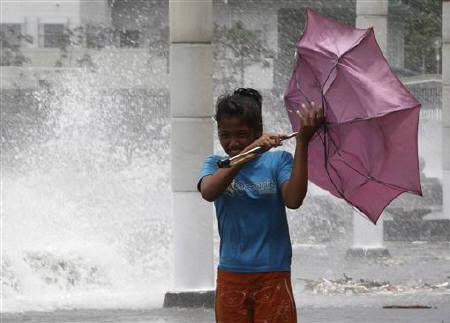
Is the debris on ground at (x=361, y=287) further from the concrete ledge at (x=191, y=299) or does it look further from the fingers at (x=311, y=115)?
the fingers at (x=311, y=115)

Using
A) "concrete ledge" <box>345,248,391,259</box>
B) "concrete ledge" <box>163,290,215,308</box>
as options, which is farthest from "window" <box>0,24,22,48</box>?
"concrete ledge" <box>163,290,215,308</box>

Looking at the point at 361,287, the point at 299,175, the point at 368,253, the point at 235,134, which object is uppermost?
the point at 235,134

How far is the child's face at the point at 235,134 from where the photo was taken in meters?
5.83

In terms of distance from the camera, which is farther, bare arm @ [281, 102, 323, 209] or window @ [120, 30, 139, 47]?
window @ [120, 30, 139, 47]

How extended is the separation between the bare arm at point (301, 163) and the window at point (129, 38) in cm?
2719

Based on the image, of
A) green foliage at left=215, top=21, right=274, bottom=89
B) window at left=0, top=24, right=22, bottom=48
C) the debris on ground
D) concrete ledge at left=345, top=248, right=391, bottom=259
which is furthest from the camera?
window at left=0, top=24, right=22, bottom=48

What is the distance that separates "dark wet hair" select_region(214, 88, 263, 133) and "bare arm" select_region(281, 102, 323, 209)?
0.27m

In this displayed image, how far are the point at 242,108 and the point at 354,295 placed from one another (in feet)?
23.0

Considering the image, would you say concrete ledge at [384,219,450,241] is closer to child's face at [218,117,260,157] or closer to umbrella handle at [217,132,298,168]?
child's face at [218,117,260,157]

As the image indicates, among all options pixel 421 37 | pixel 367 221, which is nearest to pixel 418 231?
pixel 367 221

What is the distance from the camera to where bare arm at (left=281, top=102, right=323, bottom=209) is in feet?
18.4

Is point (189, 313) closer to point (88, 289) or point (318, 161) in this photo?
point (88, 289)

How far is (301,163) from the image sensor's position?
560cm

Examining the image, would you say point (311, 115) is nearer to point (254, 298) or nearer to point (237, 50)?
point (254, 298)
